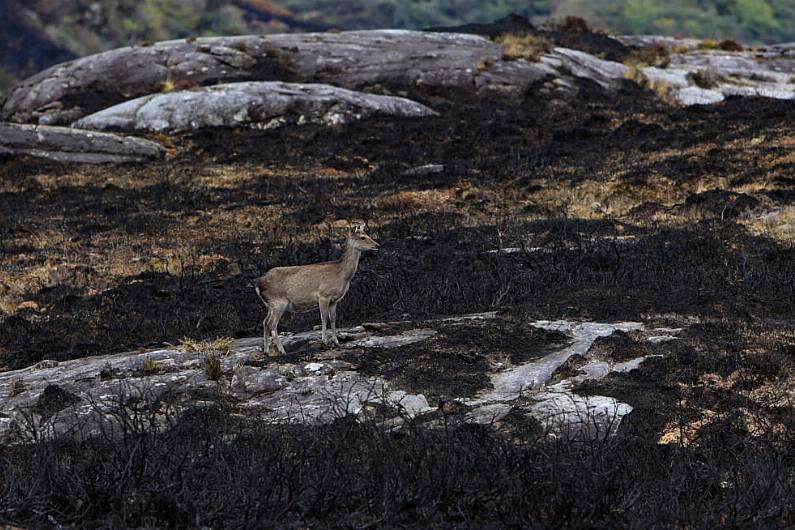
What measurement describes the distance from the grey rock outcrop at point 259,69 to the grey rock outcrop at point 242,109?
2.19m

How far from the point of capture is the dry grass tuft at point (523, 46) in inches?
1681

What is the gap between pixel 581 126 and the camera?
35.0m

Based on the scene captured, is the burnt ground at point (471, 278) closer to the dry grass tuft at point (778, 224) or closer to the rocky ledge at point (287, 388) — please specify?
the dry grass tuft at point (778, 224)

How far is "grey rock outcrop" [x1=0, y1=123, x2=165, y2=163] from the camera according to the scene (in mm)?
32875

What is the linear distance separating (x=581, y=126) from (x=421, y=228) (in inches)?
545

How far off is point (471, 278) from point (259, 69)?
2674 centimetres

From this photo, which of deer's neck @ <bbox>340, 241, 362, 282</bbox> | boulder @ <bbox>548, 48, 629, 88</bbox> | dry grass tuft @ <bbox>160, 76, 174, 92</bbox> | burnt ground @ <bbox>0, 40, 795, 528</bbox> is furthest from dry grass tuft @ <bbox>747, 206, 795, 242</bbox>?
dry grass tuft @ <bbox>160, 76, 174, 92</bbox>

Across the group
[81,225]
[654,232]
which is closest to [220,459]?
[654,232]

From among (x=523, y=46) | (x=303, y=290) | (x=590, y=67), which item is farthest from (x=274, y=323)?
(x=523, y=46)

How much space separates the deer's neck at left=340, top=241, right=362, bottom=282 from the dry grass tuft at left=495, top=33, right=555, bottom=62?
31226 millimetres

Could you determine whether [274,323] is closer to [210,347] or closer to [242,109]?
[210,347]

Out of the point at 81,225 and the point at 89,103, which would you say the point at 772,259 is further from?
the point at 89,103

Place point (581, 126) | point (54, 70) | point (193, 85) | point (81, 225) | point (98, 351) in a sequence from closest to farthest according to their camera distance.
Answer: point (98, 351), point (81, 225), point (581, 126), point (193, 85), point (54, 70)

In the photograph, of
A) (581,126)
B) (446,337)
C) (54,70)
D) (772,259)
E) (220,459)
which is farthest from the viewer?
(54,70)
